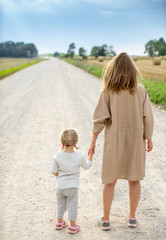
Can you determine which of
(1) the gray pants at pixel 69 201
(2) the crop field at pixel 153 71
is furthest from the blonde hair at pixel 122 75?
(2) the crop field at pixel 153 71

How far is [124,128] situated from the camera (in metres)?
2.62

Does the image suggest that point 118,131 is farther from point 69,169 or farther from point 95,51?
point 95,51

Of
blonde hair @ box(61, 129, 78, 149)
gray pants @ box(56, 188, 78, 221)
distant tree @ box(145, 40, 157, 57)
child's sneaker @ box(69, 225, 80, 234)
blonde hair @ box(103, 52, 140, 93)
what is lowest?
child's sneaker @ box(69, 225, 80, 234)

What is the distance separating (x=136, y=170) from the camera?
2.67 meters

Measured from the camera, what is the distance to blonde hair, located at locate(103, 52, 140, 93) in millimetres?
2531

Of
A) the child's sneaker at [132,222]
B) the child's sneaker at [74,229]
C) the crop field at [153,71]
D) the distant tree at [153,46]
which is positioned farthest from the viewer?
the distant tree at [153,46]

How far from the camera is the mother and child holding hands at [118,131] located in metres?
2.56

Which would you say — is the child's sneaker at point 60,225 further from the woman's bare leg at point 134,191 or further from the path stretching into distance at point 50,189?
the woman's bare leg at point 134,191

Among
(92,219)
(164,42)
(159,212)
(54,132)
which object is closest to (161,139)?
(54,132)

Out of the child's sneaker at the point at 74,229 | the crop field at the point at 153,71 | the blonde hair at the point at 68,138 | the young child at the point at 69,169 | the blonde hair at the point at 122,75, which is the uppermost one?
the crop field at the point at 153,71

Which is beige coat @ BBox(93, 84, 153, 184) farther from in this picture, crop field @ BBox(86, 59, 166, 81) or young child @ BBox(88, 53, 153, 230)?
crop field @ BBox(86, 59, 166, 81)

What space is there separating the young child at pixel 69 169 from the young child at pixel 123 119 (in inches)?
10.0

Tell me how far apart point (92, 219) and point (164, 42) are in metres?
103

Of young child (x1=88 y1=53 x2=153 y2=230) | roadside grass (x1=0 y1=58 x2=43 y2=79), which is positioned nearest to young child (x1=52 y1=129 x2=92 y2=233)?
young child (x1=88 y1=53 x2=153 y2=230)
